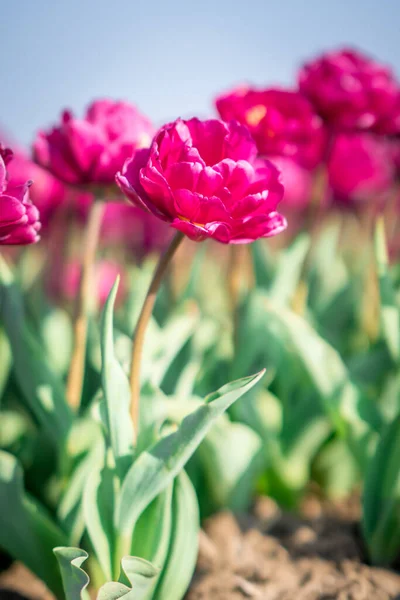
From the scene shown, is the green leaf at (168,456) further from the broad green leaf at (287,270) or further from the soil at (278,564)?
the broad green leaf at (287,270)

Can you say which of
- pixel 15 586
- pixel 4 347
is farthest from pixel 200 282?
pixel 15 586

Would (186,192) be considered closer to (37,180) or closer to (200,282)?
(37,180)

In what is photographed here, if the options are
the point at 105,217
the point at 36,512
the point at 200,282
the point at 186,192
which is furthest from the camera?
the point at 105,217

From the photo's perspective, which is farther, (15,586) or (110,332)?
(15,586)

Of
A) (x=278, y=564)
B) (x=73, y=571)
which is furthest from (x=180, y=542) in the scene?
(x=278, y=564)

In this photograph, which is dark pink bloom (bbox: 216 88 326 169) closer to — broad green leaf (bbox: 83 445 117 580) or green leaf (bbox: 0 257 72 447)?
green leaf (bbox: 0 257 72 447)

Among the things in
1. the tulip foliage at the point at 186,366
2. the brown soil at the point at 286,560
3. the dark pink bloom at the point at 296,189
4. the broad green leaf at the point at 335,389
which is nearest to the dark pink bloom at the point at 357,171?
the dark pink bloom at the point at 296,189

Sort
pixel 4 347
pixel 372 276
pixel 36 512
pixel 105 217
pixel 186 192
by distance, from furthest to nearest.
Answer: pixel 105 217 → pixel 372 276 → pixel 4 347 → pixel 36 512 → pixel 186 192

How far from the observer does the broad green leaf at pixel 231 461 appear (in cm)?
88

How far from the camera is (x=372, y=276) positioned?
4.25 ft

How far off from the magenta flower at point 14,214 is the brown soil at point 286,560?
1.87ft

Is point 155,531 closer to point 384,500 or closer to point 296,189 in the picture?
point 384,500

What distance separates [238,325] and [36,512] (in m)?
0.51

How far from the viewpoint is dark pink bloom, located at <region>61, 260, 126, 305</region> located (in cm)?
150
